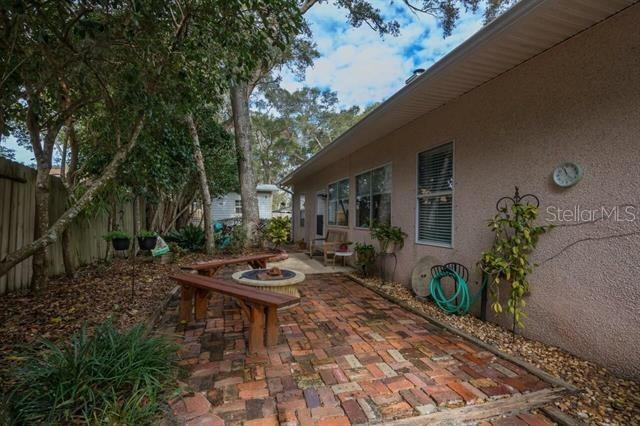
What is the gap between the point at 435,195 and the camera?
176 inches

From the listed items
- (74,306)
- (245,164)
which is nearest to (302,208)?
(245,164)

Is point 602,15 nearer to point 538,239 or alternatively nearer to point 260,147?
point 538,239

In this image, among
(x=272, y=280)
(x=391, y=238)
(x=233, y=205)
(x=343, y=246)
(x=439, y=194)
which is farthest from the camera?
(x=233, y=205)

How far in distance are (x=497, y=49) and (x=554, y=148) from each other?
1.10 metres

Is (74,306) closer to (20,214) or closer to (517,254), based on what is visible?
(20,214)

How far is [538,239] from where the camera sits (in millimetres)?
2941

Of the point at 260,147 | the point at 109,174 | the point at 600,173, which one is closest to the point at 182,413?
the point at 109,174

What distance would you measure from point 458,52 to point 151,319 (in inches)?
168

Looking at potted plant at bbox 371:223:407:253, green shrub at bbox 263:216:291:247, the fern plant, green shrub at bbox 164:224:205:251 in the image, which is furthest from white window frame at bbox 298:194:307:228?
the fern plant

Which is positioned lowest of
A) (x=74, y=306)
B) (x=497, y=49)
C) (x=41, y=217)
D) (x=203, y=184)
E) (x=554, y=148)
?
(x=74, y=306)

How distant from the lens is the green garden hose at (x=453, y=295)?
11.9ft

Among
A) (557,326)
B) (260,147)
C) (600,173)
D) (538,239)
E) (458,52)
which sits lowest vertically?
(557,326)

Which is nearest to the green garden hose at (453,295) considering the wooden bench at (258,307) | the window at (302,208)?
the wooden bench at (258,307)

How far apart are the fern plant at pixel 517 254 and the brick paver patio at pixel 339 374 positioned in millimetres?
672
